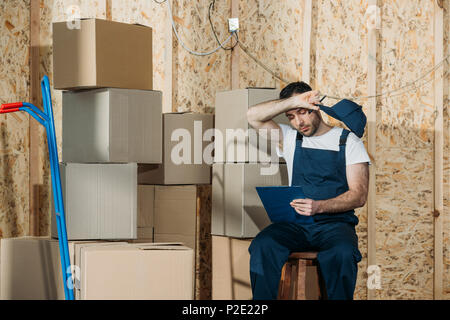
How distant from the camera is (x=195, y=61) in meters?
4.18

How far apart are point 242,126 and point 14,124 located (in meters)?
1.43

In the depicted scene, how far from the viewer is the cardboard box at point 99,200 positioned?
3.27 meters

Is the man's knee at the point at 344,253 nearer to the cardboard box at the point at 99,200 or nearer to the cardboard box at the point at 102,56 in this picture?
the cardboard box at the point at 99,200

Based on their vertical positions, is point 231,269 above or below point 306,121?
below

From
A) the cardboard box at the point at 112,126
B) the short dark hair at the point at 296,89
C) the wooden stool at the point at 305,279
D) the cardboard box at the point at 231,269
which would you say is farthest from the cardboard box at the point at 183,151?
the wooden stool at the point at 305,279

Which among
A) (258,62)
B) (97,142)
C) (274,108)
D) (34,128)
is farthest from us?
(258,62)

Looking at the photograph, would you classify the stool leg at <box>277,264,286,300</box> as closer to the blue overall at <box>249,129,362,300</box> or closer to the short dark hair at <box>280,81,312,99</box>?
the blue overall at <box>249,129,362,300</box>

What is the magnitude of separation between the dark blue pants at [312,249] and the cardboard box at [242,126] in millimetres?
499

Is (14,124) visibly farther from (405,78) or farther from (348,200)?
(405,78)

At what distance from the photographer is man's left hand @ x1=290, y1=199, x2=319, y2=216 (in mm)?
3010

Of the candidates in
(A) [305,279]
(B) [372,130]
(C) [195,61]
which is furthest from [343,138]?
(C) [195,61]

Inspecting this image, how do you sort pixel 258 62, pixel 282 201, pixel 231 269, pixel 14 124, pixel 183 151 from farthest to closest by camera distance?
pixel 258 62 < pixel 14 124 < pixel 183 151 < pixel 231 269 < pixel 282 201
